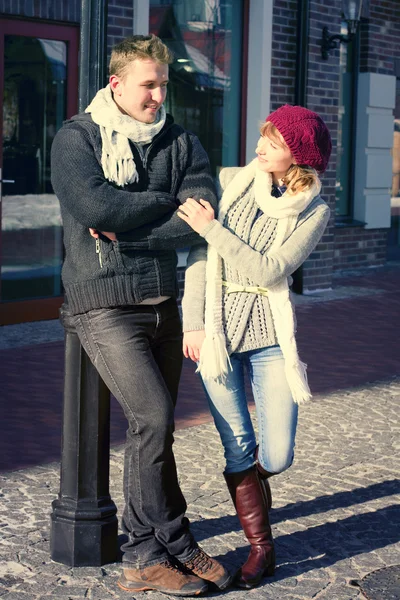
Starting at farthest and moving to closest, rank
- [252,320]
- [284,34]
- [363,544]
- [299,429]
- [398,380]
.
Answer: [284,34]
[398,380]
[299,429]
[363,544]
[252,320]

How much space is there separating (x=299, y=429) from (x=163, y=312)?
104 inches

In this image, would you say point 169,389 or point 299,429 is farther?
point 299,429

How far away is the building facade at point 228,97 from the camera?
364 inches

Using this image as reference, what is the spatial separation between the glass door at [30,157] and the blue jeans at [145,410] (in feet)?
17.8

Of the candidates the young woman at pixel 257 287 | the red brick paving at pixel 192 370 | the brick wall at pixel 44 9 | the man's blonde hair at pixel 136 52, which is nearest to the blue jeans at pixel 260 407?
the young woman at pixel 257 287

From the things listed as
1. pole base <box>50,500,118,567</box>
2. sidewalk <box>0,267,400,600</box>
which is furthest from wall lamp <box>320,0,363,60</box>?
pole base <box>50,500,118,567</box>

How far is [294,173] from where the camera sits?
13.0 feet

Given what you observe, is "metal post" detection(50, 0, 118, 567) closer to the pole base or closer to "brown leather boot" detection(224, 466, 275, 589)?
the pole base

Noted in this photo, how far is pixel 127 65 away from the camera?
3754 millimetres

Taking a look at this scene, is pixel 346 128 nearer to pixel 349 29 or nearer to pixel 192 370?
pixel 349 29

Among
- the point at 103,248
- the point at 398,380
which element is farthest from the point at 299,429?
the point at 103,248

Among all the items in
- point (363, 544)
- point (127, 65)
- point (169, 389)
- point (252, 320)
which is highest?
point (127, 65)

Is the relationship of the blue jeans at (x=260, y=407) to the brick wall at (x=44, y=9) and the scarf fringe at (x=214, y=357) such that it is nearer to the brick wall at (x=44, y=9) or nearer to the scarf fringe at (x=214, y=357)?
the scarf fringe at (x=214, y=357)

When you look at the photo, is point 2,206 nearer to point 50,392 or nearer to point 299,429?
point 50,392
